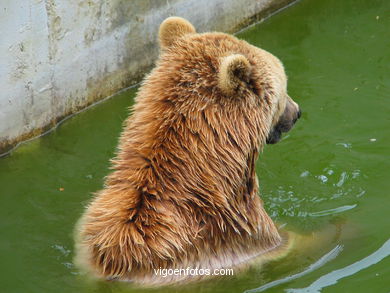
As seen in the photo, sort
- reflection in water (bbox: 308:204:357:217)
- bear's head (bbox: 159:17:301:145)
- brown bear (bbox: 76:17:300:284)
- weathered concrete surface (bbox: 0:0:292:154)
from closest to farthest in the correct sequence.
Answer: brown bear (bbox: 76:17:300:284), bear's head (bbox: 159:17:301:145), reflection in water (bbox: 308:204:357:217), weathered concrete surface (bbox: 0:0:292:154)

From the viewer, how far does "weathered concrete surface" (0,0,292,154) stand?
762cm

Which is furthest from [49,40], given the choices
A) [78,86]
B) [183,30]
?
[183,30]

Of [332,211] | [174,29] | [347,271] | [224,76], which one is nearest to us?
[224,76]

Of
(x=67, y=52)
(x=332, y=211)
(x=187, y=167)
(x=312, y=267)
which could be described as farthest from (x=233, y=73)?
(x=67, y=52)

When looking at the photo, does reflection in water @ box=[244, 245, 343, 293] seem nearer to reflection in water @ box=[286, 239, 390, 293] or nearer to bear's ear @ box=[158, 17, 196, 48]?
reflection in water @ box=[286, 239, 390, 293]

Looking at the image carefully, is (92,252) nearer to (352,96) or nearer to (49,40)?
(49,40)

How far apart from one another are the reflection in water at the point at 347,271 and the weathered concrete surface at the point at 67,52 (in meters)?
3.45

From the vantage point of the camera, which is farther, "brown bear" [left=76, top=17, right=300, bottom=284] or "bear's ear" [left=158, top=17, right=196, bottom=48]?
"bear's ear" [left=158, top=17, right=196, bottom=48]

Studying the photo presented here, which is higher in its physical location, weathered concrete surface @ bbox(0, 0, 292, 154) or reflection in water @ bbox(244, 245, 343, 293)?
weathered concrete surface @ bbox(0, 0, 292, 154)

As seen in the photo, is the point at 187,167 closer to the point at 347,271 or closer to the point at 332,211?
the point at 347,271

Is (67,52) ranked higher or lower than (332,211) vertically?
higher

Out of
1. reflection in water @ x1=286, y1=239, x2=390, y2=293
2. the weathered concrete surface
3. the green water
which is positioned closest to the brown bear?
the green water

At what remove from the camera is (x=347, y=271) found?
614 centimetres

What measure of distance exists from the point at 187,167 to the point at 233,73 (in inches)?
27.7
